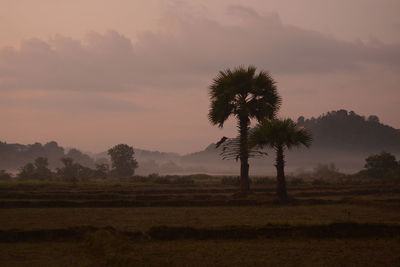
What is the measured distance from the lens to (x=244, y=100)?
2794cm

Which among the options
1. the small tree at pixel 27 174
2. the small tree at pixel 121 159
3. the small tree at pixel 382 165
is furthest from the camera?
the small tree at pixel 121 159

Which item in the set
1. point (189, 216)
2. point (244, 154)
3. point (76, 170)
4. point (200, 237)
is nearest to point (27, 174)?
point (76, 170)

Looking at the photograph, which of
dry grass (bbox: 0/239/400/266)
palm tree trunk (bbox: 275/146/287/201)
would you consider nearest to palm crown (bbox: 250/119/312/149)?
palm tree trunk (bbox: 275/146/287/201)

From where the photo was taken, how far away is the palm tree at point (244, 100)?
27609 millimetres

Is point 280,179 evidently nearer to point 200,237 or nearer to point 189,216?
point 189,216

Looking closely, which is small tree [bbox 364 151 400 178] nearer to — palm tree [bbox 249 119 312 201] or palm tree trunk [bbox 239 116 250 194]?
palm tree trunk [bbox 239 116 250 194]

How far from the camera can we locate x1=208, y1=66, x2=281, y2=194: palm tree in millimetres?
27609

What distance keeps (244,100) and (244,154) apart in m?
3.88

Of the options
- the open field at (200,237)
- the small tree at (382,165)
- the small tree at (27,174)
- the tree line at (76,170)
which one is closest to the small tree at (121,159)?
the tree line at (76,170)

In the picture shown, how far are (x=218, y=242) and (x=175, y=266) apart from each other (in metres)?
3.37

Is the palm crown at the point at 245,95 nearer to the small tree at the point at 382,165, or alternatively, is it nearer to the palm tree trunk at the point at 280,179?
the palm tree trunk at the point at 280,179

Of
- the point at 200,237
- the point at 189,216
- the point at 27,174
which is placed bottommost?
the point at 200,237

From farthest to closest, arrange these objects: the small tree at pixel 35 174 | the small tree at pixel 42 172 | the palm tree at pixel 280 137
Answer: the small tree at pixel 35 174
the small tree at pixel 42 172
the palm tree at pixel 280 137

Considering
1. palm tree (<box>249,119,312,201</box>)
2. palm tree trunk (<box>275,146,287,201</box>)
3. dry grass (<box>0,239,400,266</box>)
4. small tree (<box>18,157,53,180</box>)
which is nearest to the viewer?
dry grass (<box>0,239,400,266</box>)
